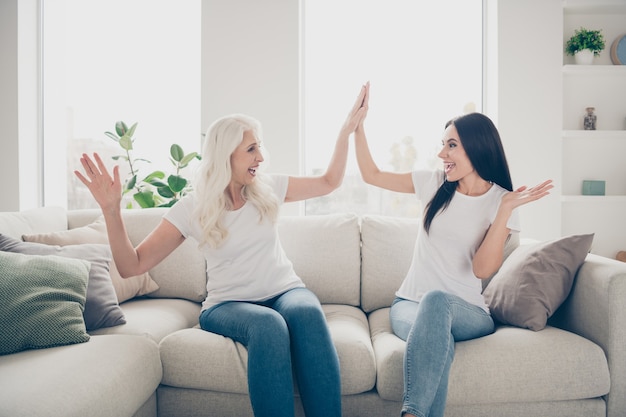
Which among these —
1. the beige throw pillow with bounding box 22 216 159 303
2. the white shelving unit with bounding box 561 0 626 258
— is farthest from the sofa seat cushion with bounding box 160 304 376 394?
the white shelving unit with bounding box 561 0 626 258

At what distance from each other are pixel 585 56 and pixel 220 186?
2913 millimetres

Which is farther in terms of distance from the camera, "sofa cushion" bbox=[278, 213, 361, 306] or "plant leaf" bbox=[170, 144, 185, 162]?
"plant leaf" bbox=[170, 144, 185, 162]

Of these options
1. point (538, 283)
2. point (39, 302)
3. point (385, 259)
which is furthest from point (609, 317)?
point (39, 302)

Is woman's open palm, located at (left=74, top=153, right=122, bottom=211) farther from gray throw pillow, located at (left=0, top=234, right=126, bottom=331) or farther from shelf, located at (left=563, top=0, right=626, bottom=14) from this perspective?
shelf, located at (left=563, top=0, right=626, bottom=14)

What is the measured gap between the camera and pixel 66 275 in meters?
1.69

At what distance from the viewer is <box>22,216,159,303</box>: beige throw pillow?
6.81 feet

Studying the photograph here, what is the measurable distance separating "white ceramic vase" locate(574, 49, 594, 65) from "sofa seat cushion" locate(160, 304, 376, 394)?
9.32 feet

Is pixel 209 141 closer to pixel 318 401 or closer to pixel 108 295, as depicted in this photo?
pixel 108 295

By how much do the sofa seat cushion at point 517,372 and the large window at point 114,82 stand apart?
2664 mm

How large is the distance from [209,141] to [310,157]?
1.74 m

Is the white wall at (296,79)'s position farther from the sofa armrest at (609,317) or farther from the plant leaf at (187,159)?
the sofa armrest at (609,317)

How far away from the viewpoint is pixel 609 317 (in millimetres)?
1679

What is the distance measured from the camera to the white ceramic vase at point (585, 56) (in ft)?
11.1

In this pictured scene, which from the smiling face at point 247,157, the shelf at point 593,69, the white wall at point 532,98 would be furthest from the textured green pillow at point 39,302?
the shelf at point 593,69
